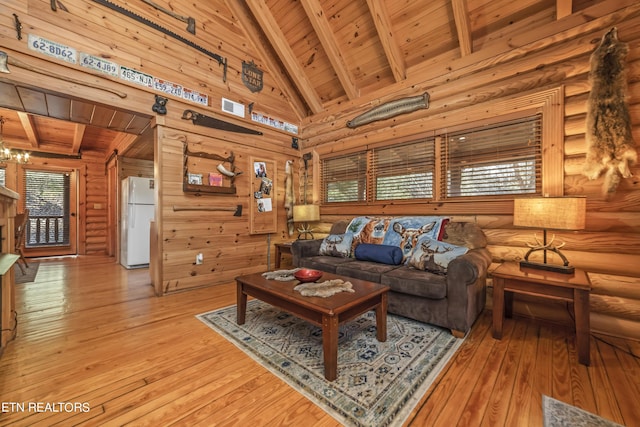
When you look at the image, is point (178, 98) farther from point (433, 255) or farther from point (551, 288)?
point (551, 288)

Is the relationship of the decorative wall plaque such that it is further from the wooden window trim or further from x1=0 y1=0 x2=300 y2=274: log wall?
the wooden window trim

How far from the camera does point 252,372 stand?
62.7 inches

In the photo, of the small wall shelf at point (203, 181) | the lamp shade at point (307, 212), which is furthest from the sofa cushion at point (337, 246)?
the small wall shelf at point (203, 181)

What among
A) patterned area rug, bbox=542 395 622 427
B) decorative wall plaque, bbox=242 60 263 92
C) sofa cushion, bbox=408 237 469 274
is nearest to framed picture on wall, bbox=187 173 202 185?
decorative wall plaque, bbox=242 60 263 92

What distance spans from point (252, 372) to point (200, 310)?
4.29 ft

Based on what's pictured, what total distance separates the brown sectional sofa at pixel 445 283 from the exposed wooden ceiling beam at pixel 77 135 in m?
5.42

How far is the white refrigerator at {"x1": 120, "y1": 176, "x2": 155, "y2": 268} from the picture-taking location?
4.70 m

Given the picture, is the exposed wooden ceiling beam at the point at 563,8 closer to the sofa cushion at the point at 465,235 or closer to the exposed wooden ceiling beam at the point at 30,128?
the sofa cushion at the point at 465,235

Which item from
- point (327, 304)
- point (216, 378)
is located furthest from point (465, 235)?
point (216, 378)

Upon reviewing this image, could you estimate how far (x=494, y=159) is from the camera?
8.82 feet

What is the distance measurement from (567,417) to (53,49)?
4644mm

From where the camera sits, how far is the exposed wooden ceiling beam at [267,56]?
12.3 ft

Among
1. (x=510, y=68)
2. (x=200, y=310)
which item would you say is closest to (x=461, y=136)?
(x=510, y=68)

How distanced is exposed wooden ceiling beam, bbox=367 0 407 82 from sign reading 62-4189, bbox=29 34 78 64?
3103 mm
